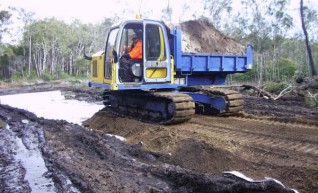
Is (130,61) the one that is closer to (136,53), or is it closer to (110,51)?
(136,53)

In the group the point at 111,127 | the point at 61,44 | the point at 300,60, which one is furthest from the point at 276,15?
the point at 61,44

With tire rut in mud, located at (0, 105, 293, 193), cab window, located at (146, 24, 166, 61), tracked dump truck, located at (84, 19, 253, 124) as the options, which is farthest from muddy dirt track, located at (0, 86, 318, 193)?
cab window, located at (146, 24, 166, 61)

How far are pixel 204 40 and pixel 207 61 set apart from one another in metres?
0.79

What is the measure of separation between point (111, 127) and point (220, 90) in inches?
130

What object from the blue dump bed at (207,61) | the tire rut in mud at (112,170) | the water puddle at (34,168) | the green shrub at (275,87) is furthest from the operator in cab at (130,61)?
the green shrub at (275,87)

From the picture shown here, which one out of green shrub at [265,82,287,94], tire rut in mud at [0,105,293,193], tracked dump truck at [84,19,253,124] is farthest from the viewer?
green shrub at [265,82,287,94]

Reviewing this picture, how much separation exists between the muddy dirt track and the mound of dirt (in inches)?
81.7

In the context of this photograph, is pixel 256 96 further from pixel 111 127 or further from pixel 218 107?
pixel 111 127

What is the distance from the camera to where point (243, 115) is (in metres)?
10.3

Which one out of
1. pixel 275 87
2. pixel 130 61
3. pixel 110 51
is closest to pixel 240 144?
pixel 130 61

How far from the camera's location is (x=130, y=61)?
9.70 metres

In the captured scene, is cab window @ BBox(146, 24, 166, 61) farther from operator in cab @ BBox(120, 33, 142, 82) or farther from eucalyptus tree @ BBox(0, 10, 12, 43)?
eucalyptus tree @ BBox(0, 10, 12, 43)

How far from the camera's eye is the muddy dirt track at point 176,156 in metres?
5.03

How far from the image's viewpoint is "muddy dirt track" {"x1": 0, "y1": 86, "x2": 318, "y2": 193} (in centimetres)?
503
